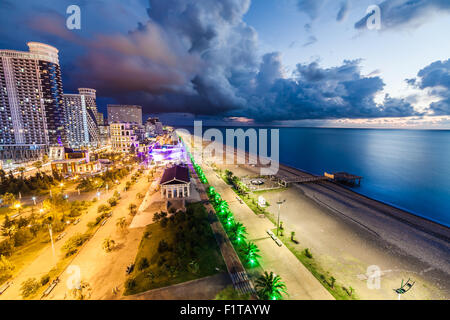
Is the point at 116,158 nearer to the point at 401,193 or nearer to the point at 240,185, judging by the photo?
the point at 240,185

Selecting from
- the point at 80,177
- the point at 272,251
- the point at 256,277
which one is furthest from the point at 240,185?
the point at 80,177

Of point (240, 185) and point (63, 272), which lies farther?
point (240, 185)

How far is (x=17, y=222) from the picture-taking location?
3309 cm

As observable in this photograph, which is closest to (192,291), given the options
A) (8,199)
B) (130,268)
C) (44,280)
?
(130,268)

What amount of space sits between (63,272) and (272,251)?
27.2 meters

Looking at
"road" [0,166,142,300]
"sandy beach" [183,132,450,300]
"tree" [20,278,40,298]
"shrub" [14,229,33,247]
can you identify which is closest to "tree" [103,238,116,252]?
"road" [0,166,142,300]

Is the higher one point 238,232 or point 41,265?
point 238,232

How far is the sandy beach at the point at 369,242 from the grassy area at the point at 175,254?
14.4 meters

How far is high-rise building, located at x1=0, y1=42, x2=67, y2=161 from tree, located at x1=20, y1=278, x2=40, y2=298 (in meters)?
101

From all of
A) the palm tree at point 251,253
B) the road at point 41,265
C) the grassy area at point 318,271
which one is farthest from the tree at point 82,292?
the grassy area at point 318,271

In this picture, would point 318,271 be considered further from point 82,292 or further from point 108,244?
point 108,244

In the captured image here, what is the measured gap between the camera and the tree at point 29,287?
21.1 meters

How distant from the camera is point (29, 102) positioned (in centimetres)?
9538

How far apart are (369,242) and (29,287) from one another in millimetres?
46274
